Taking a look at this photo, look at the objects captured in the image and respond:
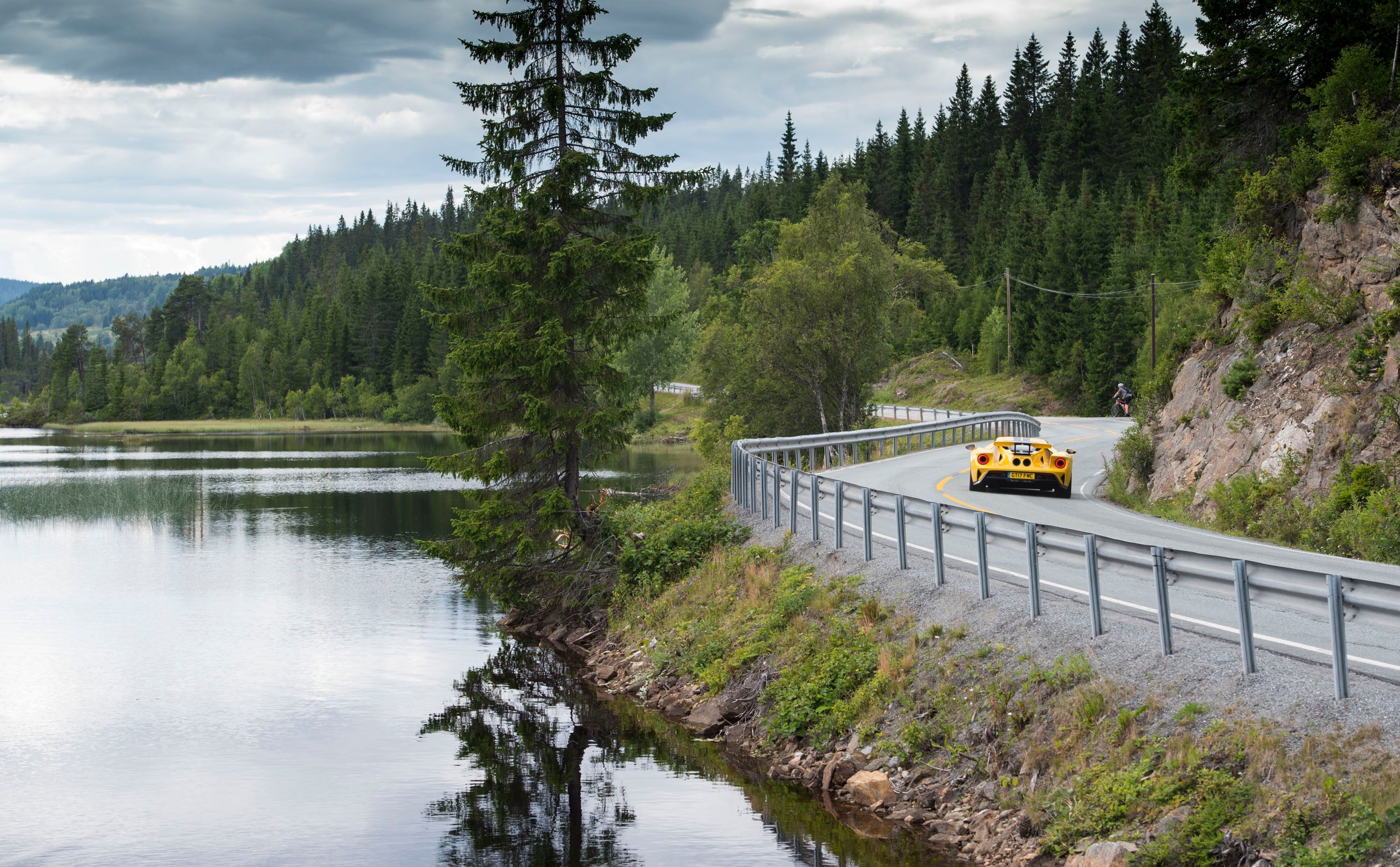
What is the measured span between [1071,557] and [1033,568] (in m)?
0.56

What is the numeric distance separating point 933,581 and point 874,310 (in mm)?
38126

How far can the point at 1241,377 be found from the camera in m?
23.5

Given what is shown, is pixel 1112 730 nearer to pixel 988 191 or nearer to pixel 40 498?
pixel 40 498

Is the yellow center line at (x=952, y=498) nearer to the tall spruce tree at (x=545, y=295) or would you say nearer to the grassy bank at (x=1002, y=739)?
the grassy bank at (x=1002, y=739)

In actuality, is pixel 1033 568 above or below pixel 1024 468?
below

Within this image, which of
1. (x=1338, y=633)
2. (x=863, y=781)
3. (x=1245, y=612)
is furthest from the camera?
(x=863, y=781)

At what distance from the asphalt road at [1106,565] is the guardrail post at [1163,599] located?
0.36m

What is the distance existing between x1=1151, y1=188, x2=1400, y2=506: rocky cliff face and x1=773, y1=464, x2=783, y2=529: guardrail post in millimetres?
8313

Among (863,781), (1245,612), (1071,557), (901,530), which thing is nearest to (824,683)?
(863,781)

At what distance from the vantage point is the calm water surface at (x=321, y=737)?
41.7ft

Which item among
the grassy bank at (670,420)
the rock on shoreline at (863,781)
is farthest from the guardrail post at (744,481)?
the grassy bank at (670,420)

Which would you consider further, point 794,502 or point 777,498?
point 777,498

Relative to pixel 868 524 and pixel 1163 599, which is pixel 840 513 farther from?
pixel 1163 599

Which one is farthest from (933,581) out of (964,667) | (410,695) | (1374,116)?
(1374,116)
